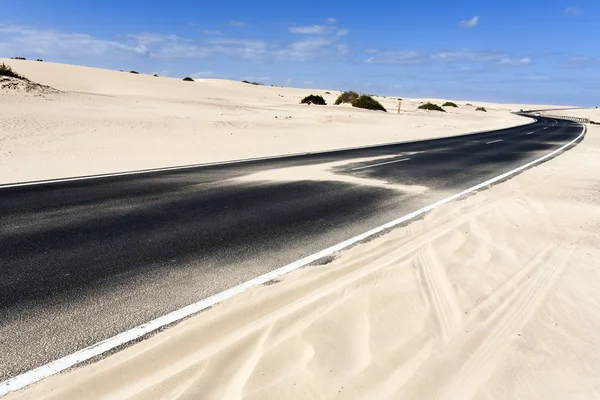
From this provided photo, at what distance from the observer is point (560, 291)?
14.0 ft

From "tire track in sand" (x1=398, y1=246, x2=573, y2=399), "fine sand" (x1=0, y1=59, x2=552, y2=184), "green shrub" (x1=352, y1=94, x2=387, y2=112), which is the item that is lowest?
"tire track in sand" (x1=398, y1=246, x2=573, y2=399)

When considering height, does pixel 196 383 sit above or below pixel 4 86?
below

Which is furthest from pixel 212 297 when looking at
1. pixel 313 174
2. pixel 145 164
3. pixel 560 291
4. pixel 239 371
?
pixel 145 164

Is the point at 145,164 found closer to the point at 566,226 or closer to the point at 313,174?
Answer: the point at 313,174

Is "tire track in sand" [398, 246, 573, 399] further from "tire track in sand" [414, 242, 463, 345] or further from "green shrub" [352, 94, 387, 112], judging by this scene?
"green shrub" [352, 94, 387, 112]

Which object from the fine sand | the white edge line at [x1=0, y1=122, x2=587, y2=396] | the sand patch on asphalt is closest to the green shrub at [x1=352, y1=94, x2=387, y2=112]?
the fine sand

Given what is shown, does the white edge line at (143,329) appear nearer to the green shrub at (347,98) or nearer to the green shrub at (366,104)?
the green shrub at (366,104)

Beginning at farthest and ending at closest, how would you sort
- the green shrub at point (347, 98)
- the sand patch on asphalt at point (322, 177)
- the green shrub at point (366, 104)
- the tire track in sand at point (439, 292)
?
the green shrub at point (347, 98) → the green shrub at point (366, 104) → the sand patch on asphalt at point (322, 177) → the tire track in sand at point (439, 292)

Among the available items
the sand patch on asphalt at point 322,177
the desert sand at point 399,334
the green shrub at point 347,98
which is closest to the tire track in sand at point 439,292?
the desert sand at point 399,334

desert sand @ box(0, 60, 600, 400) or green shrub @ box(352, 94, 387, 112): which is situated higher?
green shrub @ box(352, 94, 387, 112)

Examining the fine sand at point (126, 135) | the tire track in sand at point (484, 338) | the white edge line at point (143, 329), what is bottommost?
the tire track in sand at point (484, 338)

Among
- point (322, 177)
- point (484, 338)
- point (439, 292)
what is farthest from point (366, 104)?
point (484, 338)

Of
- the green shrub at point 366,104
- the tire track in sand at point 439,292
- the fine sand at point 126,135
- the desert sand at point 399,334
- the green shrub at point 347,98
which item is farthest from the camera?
the green shrub at point 347,98

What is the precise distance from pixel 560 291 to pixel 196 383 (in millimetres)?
3469
